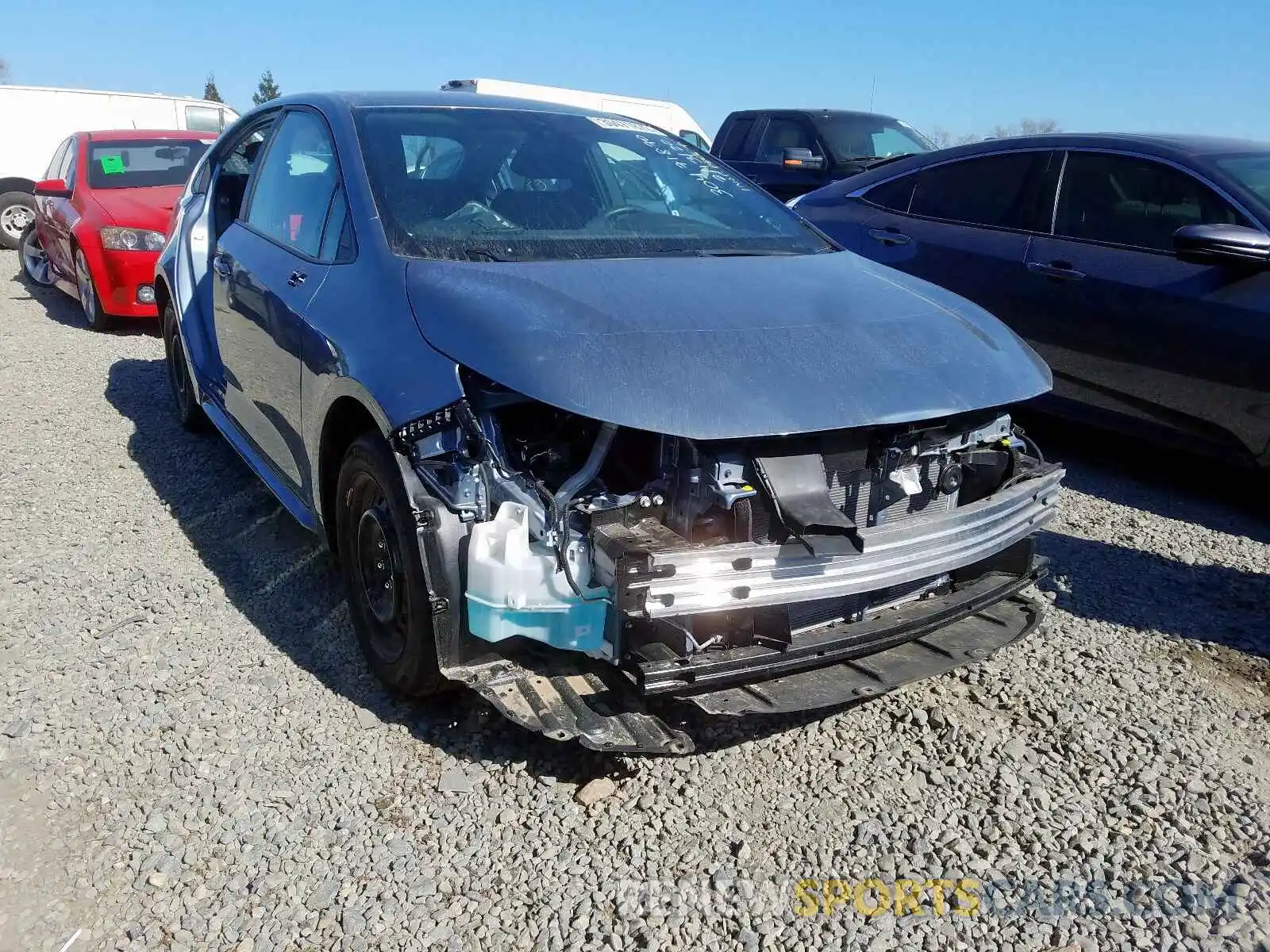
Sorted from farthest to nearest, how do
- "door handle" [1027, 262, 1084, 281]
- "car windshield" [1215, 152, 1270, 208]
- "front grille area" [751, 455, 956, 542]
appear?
1. "door handle" [1027, 262, 1084, 281]
2. "car windshield" [1215, 152, 1270, 208]
3. "front grille area" [751, 455, 956, 542]

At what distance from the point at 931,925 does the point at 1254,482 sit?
3982mm

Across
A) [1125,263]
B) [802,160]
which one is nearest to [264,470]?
[1125,263]

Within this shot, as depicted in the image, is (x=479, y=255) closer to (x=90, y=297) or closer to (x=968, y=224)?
(x=968, y=224)

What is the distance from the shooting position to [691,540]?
2492 millimetres

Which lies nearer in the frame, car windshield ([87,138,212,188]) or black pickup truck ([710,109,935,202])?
car windshield ([87,138,212,188])

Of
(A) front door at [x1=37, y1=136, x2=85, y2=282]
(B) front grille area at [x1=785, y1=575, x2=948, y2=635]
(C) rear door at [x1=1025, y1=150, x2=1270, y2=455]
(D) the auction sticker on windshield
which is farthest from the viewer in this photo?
(A) front door at [x1=37, y1=136, x2=85, y2=282]

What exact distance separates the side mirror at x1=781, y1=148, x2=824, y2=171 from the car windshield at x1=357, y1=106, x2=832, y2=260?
5.25 m

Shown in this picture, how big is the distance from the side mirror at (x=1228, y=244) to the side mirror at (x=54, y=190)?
→ 26.7 feet

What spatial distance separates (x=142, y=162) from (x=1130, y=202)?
810 centimetres

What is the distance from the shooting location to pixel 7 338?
8133mm

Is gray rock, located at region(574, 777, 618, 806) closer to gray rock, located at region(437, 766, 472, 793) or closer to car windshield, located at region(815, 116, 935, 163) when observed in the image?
gray rock, located at region(437, 766, 472, 793)

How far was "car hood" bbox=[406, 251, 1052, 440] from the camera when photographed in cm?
241

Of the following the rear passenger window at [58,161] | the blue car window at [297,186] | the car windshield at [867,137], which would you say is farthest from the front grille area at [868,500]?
the rear passenger window at [58,161]

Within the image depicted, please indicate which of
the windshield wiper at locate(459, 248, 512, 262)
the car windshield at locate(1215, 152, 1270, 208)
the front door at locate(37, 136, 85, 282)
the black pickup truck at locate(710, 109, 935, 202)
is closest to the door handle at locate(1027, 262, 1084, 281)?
the car windshield at locate(1215, 152, 1270, 208)
